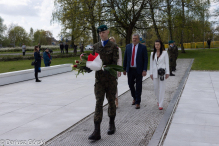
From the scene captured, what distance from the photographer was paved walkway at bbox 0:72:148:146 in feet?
17.1

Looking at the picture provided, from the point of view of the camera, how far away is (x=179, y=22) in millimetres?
26641

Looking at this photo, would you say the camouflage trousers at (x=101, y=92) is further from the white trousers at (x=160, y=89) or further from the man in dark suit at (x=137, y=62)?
the white trousers at (x=160, y=89)

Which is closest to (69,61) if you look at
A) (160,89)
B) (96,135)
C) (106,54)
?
(160,89)

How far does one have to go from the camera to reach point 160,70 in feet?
22.1

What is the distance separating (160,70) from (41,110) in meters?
3.25

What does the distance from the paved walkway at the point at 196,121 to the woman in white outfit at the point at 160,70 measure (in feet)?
2.01

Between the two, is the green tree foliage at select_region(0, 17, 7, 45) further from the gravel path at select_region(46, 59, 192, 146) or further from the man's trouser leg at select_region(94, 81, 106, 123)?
the man's trouser leg at select_region(94, 81, 106, 123)

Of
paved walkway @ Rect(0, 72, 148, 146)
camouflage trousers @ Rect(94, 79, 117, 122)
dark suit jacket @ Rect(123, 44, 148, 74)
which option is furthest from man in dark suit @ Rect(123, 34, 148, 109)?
camouflage trousers @ Rect(94, 79, 117, 122)

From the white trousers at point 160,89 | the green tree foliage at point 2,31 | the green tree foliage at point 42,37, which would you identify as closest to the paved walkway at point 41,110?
the white trousers at point 160,89

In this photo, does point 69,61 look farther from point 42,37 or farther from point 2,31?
point 42,37

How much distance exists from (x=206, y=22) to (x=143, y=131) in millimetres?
30194

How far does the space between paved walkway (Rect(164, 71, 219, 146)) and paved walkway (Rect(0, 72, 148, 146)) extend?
2.17m

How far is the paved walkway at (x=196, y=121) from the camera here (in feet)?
15.1

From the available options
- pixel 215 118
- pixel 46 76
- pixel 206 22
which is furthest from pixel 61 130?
pixel 206 22
